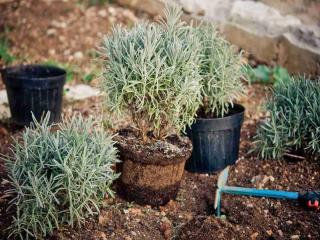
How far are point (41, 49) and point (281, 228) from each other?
3821 mm

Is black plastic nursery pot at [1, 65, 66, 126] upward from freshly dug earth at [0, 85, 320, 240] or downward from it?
upward

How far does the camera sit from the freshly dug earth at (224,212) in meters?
2.86

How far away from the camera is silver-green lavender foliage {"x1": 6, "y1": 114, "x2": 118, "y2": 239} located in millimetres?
2668

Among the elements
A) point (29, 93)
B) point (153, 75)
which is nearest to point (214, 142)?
point (153, 75)

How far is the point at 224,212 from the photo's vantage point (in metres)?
3.18

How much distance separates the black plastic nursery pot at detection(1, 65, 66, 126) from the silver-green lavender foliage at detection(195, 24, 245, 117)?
138 cm

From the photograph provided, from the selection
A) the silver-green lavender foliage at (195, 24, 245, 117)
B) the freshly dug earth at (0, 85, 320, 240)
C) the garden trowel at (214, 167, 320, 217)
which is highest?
the silver-green lavender foliage at (195, 24, 245, 117)

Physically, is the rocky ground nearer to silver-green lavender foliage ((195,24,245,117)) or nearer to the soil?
the soil

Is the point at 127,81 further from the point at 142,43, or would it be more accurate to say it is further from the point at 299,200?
the point at 299,200

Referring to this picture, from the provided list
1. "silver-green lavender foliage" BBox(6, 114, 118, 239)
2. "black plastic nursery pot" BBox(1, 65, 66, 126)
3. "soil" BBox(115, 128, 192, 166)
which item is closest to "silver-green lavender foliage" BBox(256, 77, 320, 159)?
"soil" BBox(115, 128, 192, 166)

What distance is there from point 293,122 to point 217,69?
0.65 metres

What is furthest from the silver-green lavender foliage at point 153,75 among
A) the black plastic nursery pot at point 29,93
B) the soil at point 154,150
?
the black plastic nursery pot at point 29,93

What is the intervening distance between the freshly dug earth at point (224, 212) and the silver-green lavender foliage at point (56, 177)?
12 centimetres

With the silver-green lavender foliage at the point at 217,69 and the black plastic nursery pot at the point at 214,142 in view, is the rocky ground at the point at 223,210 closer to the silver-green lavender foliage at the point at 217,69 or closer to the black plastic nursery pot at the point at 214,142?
the black plastic nursery pot at the point at 214,142
